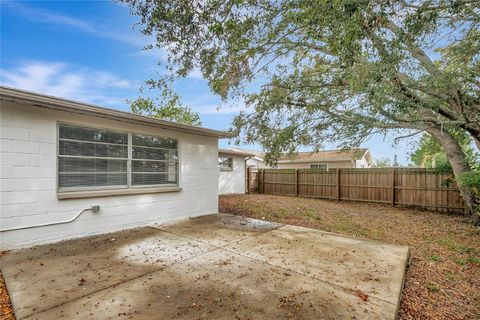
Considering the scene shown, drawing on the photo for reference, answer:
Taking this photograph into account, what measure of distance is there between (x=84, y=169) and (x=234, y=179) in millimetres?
10456

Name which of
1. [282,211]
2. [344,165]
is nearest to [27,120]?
[282,211]

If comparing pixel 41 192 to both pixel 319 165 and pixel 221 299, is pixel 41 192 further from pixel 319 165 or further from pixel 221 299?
pixel 319 165

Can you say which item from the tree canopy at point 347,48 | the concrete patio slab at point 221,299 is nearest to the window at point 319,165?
the tree canopy at point 347,48

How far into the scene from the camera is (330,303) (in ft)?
8.56

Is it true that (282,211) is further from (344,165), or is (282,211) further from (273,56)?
(344,165)

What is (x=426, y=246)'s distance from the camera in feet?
16.7

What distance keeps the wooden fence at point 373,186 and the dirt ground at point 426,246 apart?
79 cm

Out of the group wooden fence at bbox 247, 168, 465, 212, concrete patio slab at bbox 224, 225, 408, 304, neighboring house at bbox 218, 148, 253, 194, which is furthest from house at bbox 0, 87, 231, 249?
wooden fence at bbox 247, 168, 465, 212

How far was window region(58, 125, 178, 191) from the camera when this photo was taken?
4.81 metres

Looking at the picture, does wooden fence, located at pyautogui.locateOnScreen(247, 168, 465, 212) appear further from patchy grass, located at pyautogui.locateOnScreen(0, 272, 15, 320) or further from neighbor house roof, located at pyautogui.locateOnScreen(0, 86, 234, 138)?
patchy grass, located at pyautogui.locateOnScreen(0, 272, 15, 320)

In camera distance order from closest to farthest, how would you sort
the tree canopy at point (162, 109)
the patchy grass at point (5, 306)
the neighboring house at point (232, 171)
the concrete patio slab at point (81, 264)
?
the patchy grass at point (5, 306), the concrete patio slab at point (81, 264), the neighboring house at point (232, 171), the tree canopy at point (162, 109)

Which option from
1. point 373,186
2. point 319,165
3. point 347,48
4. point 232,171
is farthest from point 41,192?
point 319,165

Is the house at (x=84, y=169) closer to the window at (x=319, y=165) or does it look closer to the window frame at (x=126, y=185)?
the window frame at (x=126, y=185)

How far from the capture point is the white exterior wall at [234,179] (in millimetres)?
14359
